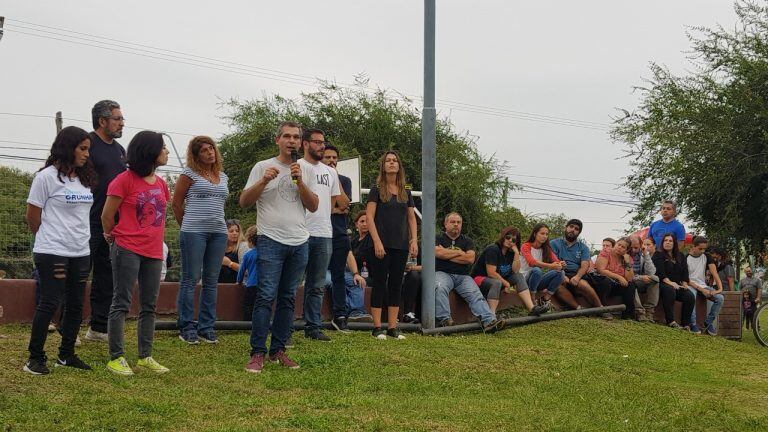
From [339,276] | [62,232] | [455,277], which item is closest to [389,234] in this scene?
[339,276]

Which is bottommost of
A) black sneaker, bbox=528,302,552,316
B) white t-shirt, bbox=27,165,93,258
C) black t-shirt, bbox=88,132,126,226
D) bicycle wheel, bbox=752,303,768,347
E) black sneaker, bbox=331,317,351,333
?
bicycle wheel, bbox=752,303,768,347

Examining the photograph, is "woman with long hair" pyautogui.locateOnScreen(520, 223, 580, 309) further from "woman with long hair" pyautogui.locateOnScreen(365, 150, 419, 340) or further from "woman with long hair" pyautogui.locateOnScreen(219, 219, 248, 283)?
"woman with long hair" pyautogui.locateOnScreen(219, 219, 248, 283)

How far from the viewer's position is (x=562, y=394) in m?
7.72

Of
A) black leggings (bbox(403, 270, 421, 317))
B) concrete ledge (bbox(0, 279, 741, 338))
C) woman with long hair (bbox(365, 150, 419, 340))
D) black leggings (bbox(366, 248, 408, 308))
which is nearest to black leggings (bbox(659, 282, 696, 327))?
concrete ledge (bbox(0, 279, 741, 338))

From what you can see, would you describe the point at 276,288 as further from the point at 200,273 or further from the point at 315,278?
the point at 315,278

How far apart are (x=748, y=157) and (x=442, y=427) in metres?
20.2

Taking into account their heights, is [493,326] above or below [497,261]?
below

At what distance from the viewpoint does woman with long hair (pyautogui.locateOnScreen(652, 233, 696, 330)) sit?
51.4ft

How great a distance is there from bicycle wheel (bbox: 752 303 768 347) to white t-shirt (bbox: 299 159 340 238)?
333 inches

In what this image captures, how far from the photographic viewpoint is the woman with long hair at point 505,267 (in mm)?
12883

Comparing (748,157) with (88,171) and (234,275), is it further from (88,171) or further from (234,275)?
(88,171)

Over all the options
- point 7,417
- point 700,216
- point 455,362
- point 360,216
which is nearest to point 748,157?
point 700,216

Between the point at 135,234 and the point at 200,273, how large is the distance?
1.73 m

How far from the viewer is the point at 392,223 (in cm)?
1045
